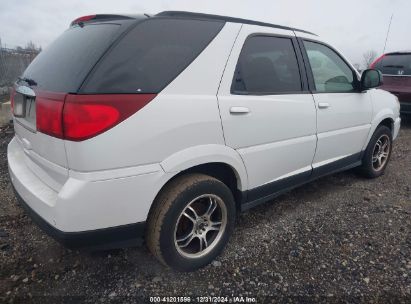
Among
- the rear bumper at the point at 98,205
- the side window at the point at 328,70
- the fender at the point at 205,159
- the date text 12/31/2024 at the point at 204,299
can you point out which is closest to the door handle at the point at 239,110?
the fender at the point at 205,159

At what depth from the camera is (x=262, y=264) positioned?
8.13ft

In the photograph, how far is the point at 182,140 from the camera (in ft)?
6.62


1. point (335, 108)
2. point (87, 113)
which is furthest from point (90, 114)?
point (335, 108)

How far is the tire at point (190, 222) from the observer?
81.2 inches

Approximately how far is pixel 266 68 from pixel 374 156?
96.1 inches

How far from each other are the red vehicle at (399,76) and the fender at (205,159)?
19.5 ft

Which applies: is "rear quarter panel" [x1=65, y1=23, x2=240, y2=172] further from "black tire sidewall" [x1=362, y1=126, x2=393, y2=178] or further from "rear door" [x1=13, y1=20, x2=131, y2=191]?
"black tire sidewall" [x1=362, y1=126, x2=393, y2=178]

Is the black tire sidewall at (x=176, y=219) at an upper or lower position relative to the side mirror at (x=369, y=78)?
lower

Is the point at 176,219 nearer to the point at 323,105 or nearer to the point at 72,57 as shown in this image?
the point at 72,57

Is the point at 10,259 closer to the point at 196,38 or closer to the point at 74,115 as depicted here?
the point at 74,115

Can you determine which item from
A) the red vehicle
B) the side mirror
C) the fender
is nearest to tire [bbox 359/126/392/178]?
the side mirror

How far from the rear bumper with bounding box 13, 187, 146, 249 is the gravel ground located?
17.2 inches

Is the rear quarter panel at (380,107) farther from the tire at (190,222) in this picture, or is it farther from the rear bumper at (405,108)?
the rear bumper at (405,108)

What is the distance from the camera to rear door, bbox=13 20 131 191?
5.98 ft
